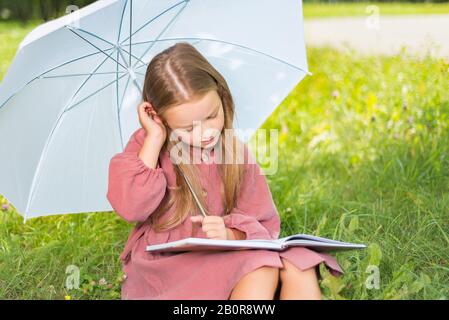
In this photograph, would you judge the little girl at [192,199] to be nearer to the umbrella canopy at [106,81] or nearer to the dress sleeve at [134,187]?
the dress sleeve at [134,187]

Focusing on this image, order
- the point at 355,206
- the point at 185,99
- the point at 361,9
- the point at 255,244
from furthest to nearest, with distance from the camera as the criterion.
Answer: the point at 361,9 < the point at 355,206 < the point at 185,99 < the point at 255,244

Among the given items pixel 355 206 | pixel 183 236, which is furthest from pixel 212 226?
pixel 355 206

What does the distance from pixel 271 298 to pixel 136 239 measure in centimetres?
55

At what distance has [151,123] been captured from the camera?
222 cm

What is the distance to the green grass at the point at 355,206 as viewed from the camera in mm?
2502

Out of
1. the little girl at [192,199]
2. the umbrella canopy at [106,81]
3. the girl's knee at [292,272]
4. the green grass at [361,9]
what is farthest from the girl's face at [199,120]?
the green grass at [361,9]

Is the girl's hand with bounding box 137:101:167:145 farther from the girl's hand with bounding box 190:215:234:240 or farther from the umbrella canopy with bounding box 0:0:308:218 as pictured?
the girl's hand with bounding box 190:215:234:240

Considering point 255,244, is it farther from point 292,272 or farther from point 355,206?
point 355,206

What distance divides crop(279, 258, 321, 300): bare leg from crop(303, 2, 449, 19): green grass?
6.51 metres

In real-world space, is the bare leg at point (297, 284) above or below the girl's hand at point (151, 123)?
below

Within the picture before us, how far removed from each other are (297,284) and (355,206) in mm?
1023

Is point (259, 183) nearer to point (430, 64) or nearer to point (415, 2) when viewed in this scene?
point (430, 64)

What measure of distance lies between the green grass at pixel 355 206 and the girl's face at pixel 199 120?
53 centimetres

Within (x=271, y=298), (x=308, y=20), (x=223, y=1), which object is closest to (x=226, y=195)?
(x=271, y=298)
